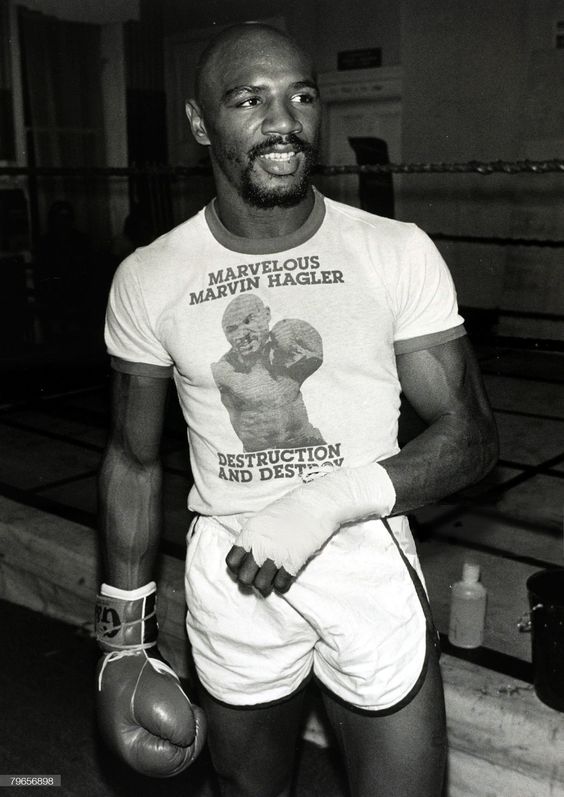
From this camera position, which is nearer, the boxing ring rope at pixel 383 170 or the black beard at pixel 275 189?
the black beard at pixel 275 189

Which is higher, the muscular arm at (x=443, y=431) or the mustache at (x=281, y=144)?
the mustache at (x=281, y=144)

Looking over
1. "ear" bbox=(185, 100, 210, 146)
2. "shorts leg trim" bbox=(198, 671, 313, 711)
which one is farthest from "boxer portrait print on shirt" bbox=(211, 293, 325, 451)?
"shorts leg trim" bbox=(198, 671, 313, 711)

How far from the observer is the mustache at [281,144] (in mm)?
1471

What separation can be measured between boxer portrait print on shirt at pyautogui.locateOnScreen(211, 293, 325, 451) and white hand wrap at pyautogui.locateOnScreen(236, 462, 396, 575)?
122 mm

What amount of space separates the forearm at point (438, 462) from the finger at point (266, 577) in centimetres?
23

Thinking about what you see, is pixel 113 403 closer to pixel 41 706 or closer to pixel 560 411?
pixel 41 706

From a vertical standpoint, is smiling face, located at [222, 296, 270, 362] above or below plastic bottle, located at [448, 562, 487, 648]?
above

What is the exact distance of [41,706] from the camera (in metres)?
2.65

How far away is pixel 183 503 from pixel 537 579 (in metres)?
1.92

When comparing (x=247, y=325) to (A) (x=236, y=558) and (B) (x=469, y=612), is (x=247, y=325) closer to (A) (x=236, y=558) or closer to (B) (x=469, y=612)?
(A) (x=236, y=558)

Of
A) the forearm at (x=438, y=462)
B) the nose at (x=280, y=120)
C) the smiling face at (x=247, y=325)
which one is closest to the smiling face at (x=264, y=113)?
the nose at (x=280, y=120)

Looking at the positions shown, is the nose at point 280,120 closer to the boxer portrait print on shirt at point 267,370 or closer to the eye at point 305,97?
the eye at point 305,97

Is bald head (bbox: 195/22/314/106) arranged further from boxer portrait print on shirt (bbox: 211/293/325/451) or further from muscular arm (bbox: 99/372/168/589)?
muscular arm (bbox: 99/372/168/589)

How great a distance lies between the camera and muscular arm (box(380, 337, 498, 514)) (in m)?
1.45
